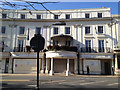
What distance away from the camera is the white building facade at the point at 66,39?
25.0 m

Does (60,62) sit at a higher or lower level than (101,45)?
lower

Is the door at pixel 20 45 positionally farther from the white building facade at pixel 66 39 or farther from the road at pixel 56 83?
the road at pixel 56 83

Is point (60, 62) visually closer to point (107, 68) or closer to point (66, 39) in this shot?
point (66, 39)

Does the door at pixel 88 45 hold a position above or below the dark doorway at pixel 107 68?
above

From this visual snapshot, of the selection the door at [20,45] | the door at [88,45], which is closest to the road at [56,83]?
the door at [88,45]

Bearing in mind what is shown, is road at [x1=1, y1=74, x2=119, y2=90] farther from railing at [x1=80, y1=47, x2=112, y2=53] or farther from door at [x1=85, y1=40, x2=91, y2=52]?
door at [x1=85, y1=40, x2=91, y2=52]

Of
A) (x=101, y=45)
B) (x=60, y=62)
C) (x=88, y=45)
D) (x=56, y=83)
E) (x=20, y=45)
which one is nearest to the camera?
(x=56, y=83)

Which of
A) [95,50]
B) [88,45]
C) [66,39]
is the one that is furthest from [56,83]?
[88,45]

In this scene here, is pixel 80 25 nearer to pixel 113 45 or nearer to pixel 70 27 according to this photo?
pixel 70 27

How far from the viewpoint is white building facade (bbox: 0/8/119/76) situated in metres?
25.0

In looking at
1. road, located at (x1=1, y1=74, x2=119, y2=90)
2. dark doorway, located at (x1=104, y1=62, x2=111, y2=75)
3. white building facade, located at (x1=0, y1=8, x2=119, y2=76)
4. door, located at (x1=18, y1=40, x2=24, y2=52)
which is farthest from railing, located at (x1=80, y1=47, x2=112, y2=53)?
door, located at (x1=18, y1=40, x2=24, y2=52)

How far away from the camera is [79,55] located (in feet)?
81.1

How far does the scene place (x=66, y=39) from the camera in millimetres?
25609

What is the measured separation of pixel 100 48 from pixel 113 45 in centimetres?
233
